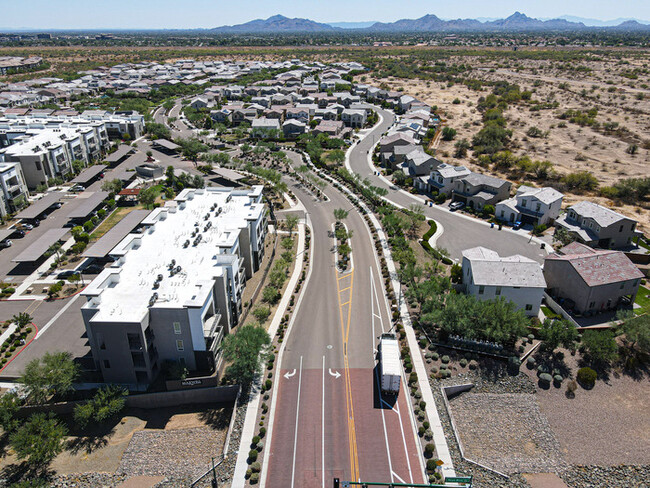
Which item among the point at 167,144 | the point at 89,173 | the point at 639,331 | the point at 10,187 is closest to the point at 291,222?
the point at 639,331

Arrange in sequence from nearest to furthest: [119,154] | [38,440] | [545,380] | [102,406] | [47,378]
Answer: [38,440] < [102,406] < [47,378] < [545,380] < [119,154]

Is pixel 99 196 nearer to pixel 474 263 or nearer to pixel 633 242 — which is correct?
pixel 474 263

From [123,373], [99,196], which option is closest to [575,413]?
[123,373]

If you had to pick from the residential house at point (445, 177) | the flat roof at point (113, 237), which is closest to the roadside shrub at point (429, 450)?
the flat roof at point (113, 237)

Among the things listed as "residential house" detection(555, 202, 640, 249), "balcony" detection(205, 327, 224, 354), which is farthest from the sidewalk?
"residential house" detection(555, 202, 640, 249)

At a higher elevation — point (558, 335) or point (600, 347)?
point (558, 335)

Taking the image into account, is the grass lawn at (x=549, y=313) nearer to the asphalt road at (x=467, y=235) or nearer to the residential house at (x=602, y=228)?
the asphalt road at (x=467, y=235)

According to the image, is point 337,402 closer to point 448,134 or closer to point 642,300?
point 642,300
